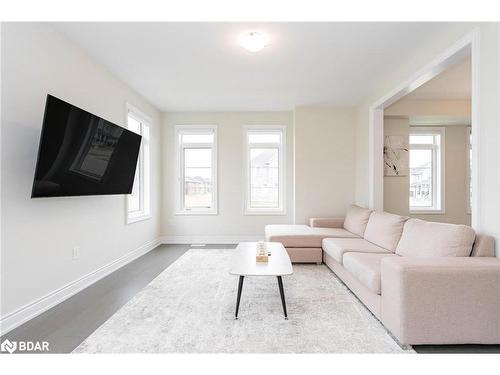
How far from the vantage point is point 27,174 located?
230cm

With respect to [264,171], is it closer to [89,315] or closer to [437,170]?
[437,170]

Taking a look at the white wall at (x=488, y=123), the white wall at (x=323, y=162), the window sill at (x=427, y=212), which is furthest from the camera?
the window sill at (x=427, y=212)

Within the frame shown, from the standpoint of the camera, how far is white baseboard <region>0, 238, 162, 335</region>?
6.98 feet

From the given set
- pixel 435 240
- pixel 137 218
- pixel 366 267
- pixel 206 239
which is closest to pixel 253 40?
pixel 366 267

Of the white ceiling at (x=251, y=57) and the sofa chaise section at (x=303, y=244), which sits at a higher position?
the white ceiling at (x=251, y=57)

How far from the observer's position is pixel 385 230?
3281 millimetres

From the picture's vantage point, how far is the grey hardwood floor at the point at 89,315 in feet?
6.31

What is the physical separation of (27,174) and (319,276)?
3226 millimetres

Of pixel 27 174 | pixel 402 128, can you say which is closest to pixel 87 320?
pixel 27 174

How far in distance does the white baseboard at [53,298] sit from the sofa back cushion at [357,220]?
11.3 ft

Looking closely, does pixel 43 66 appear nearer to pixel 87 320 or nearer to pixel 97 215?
pixel 97 215
